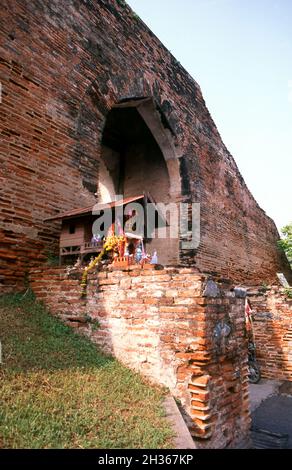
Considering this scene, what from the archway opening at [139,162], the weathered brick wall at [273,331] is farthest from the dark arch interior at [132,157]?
the weathered brick wall at [273,331]

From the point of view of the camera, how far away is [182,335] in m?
3.31

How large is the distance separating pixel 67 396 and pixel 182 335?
126 cm

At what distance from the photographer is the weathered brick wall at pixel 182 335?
3.21 meters

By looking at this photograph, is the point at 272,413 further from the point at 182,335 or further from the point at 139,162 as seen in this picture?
the point at 139,162

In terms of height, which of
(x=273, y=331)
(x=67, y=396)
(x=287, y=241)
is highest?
(x=287, y=241)

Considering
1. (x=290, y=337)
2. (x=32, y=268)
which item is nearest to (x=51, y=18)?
(x=32, y=268)

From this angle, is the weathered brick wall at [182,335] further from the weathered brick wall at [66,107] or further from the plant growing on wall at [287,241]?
the plant growing on wall at [287,241]

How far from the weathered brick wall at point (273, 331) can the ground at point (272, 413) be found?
1.28 feet

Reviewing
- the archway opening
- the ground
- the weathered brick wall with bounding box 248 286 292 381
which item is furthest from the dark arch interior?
the ground

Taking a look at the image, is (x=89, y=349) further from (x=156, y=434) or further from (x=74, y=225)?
(x=74, y=225)

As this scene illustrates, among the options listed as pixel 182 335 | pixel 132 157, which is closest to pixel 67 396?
pixel 182 335

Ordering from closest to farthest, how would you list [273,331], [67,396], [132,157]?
[67,396] → [273,331] → [132,157]

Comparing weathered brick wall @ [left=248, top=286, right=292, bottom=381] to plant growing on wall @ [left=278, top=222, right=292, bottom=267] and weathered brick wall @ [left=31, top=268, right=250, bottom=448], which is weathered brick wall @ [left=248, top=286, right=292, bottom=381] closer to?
weathered brick wall @ [left=31, top=268, right=250, bottom=448]

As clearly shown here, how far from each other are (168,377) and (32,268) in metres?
2.77
